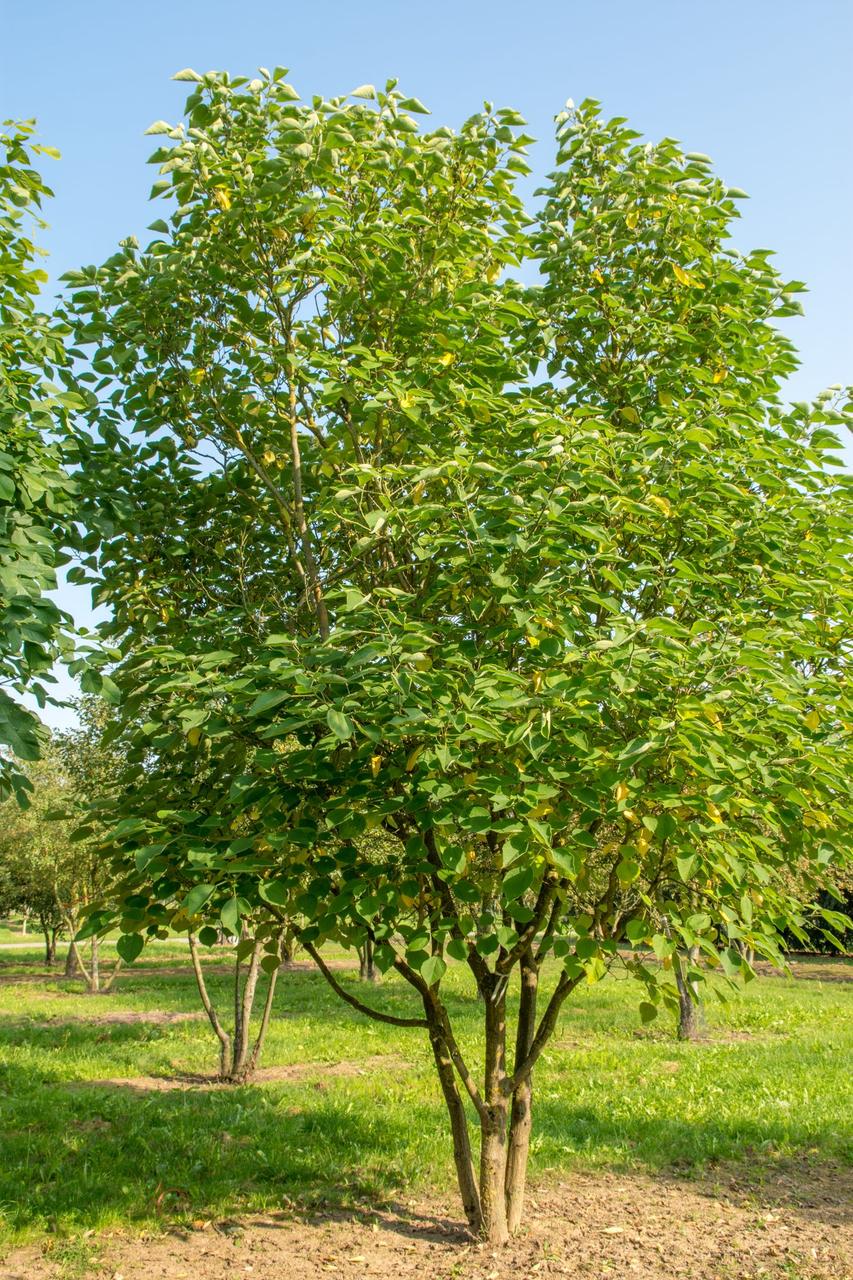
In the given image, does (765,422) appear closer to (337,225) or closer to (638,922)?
(337,225)

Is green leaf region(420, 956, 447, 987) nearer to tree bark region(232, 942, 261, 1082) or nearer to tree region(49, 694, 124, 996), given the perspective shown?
tree region(49, 694, 124, 996)

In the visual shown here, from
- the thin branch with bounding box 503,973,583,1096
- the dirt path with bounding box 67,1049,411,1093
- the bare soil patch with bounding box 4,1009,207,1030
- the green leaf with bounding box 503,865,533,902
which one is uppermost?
the green leaf with bounding box 503,865,533,902

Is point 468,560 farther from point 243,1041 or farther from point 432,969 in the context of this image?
point 243,1041

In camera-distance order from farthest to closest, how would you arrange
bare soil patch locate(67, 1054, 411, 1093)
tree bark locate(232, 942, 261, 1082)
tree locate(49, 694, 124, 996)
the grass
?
tree locate(49, 694, 124, 996), tree bark locate(232, 942, 261, 1082), bare soil patch locate(67, 1054, 411, 1093), the grass

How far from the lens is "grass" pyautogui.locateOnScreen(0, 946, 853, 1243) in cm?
675

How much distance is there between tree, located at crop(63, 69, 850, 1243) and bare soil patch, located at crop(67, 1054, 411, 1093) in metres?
5.76

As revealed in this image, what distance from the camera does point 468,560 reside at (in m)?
4.45

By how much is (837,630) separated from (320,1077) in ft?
Result: 27.9

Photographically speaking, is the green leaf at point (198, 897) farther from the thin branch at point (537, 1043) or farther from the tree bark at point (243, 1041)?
the tree bark at point (243, 1041)

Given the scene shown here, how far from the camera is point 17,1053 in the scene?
12.1 m

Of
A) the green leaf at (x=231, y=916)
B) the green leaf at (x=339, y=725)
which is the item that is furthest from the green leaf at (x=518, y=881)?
the green leaf at (x=231, y=916)

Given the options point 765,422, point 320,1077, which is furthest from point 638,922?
point 320,1077

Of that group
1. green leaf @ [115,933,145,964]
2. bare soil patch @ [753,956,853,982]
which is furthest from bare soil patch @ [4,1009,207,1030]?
bare soil patch @ [753,956,853,982]

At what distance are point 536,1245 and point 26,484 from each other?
5210 mm
